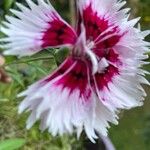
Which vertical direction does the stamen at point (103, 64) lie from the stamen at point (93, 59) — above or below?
below

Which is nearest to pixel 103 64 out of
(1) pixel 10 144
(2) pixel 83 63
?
(2) pixel 83 63

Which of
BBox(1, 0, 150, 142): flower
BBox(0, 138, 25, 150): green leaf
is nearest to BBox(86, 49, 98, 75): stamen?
BBox(1, 0, 150, 142): flower

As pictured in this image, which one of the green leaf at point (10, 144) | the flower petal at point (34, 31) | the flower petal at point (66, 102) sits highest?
the flower petal at point (34, 31)

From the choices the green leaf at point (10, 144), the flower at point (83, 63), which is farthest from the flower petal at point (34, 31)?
the green leaf at point (10, 144)

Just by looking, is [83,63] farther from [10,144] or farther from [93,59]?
[10,144]

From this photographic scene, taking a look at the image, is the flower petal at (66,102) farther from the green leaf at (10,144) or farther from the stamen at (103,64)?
the green leaf at (10,144)

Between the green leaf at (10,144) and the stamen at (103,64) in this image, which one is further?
the green leaf at (10,144)

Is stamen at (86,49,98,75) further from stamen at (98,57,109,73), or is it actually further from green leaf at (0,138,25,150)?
green leaf at (0,138,25,150)
